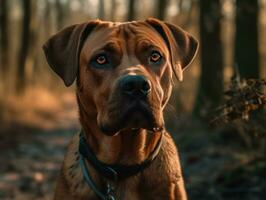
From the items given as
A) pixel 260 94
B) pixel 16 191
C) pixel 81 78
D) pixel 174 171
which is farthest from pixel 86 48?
pixel 16 191

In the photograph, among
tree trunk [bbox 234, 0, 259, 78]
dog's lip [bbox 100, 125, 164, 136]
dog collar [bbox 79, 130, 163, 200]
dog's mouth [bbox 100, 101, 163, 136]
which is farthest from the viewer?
tree trunk [bbox 234, 0, 259, 78]

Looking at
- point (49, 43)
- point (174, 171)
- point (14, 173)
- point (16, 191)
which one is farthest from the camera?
point (14, 173)

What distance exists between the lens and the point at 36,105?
73.8 feet

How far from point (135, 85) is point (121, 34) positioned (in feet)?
2.94

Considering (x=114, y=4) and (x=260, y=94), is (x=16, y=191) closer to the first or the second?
(x=260, y=94)

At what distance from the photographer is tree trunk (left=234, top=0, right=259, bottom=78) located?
460 inches

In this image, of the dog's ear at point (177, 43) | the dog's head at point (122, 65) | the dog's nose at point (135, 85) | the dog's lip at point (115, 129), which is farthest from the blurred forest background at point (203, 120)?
the dog's nose at point (135, 85)

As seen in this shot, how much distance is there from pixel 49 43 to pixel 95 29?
0.46 meters

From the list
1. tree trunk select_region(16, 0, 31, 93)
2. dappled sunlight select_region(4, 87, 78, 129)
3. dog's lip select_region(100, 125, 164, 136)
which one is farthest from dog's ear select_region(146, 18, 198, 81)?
tree trunk select_region(16, 0, 31, 93)

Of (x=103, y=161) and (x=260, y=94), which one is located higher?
(x=260, y=94)

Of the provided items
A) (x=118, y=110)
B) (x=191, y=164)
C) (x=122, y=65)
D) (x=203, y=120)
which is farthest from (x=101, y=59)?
(x=203, y=120)

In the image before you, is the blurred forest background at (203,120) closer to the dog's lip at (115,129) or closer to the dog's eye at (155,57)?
the dog's eye at (155,57)

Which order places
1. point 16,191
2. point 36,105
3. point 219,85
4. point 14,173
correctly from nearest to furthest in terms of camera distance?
point 16,191 → point 14,173 → point 219,85 → point 36,105

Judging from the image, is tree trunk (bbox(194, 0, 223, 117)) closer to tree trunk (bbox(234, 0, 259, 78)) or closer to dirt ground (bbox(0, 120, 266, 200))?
dirt ground (bbox(0, 120, 266, 200))
